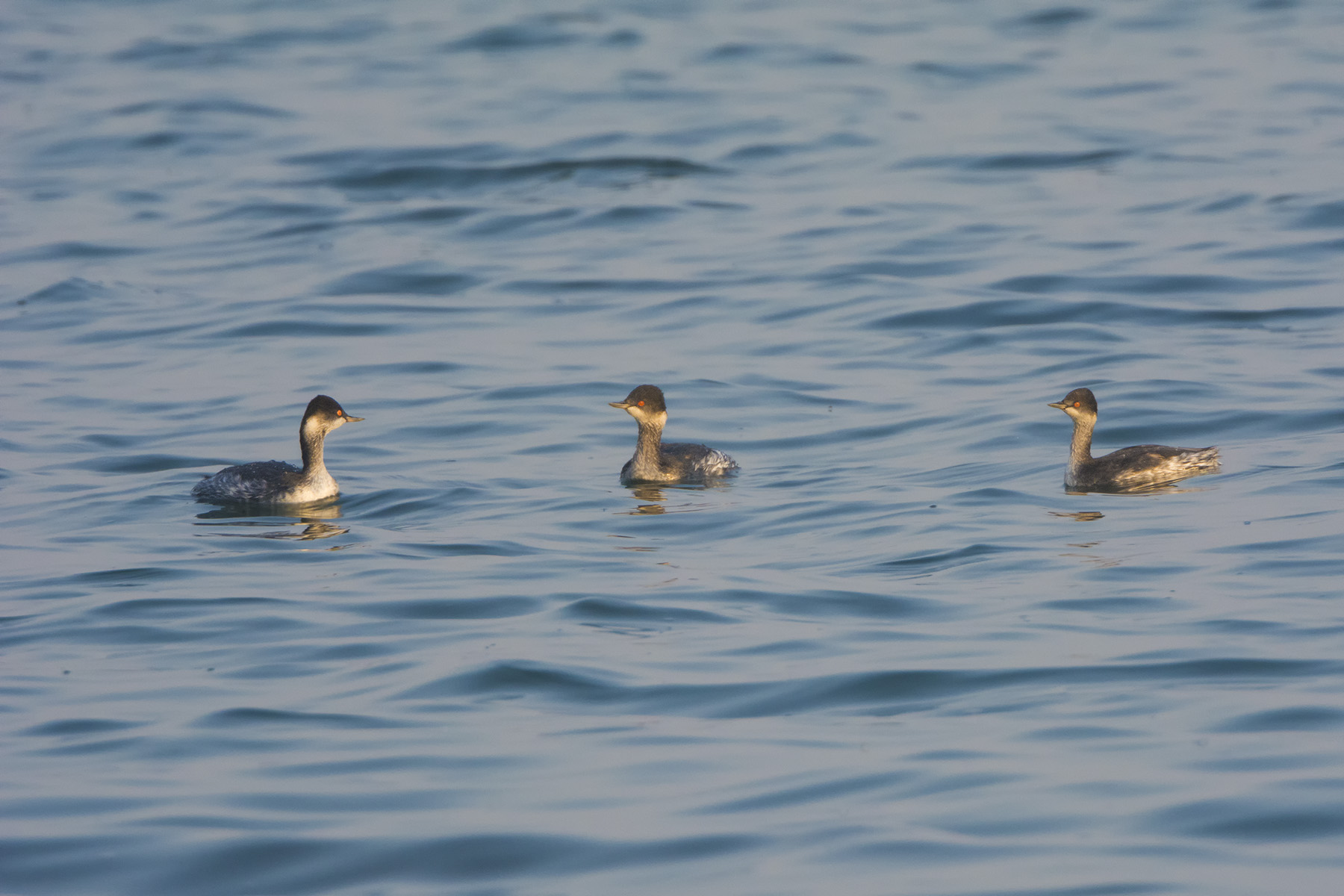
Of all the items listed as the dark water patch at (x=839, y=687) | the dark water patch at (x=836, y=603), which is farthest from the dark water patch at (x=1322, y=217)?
the dark water patch at (x=839, y=687)

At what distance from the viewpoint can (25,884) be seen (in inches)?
287

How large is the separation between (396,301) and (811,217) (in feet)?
21.9

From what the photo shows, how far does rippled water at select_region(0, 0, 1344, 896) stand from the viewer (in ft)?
25.6

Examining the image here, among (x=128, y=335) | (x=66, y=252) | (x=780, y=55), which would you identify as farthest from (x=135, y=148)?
(x=780, y=55)

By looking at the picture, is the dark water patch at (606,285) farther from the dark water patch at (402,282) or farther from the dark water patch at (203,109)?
the dark water patch at (203,109)

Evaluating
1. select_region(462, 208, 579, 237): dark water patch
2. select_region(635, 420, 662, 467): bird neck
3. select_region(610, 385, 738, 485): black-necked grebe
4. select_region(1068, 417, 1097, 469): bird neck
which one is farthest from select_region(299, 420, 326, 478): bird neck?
select_region(462, 208, 579, 237): dark water patch

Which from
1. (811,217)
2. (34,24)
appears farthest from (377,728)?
(34,24)

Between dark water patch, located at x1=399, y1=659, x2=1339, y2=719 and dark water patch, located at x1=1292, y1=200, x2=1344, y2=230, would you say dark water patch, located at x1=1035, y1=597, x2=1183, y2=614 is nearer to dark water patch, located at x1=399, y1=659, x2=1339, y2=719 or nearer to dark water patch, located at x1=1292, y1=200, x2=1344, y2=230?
dark water patch, located at x1=399, y1=659, x2=1339, y2=719

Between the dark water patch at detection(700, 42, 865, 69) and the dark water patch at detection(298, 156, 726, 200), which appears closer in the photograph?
the dark water patch at detection(298, 156, 726, 200)

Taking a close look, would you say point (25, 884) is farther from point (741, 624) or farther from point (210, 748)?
point (741, 624)

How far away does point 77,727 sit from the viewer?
919 cm

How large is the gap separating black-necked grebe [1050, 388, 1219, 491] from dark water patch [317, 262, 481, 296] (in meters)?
11.0

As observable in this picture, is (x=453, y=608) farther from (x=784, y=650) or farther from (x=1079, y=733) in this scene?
(x=1079, y=733)

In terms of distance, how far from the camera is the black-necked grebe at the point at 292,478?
14547 mm
